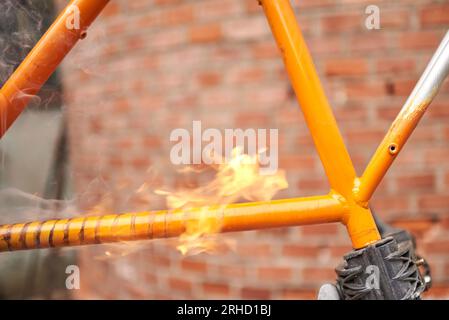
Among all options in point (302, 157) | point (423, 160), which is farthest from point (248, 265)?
point (423, 160)

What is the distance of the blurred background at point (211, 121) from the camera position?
1.38 meters

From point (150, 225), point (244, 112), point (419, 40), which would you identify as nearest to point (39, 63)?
point (150, 225)

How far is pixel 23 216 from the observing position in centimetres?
119

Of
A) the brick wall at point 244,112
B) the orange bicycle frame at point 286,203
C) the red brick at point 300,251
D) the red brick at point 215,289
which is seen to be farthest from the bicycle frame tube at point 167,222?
the red brick at point 215,289

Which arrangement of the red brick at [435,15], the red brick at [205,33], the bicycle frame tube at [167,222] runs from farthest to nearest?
1. the red brick at [205,33]
2. the red brick at [435,15]
3. the bicycle frame tube at [167,222]

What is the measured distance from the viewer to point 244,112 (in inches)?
58.2

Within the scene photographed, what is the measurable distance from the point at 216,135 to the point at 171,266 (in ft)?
1.49

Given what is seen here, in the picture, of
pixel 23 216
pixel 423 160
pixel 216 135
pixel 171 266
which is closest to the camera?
pixel 23 216

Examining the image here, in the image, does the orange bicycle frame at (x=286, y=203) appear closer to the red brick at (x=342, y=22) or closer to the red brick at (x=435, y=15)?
the red brick at (x=342, y=22)

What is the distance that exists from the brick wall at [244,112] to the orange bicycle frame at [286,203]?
14.6 inches

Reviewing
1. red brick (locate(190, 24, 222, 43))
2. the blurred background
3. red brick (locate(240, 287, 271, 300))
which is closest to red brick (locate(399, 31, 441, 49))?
the blurred background

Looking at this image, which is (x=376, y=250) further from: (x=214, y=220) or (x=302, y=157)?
(x=302, y=157)

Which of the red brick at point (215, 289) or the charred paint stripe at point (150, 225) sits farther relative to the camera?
the red brick at point (215, 289)
